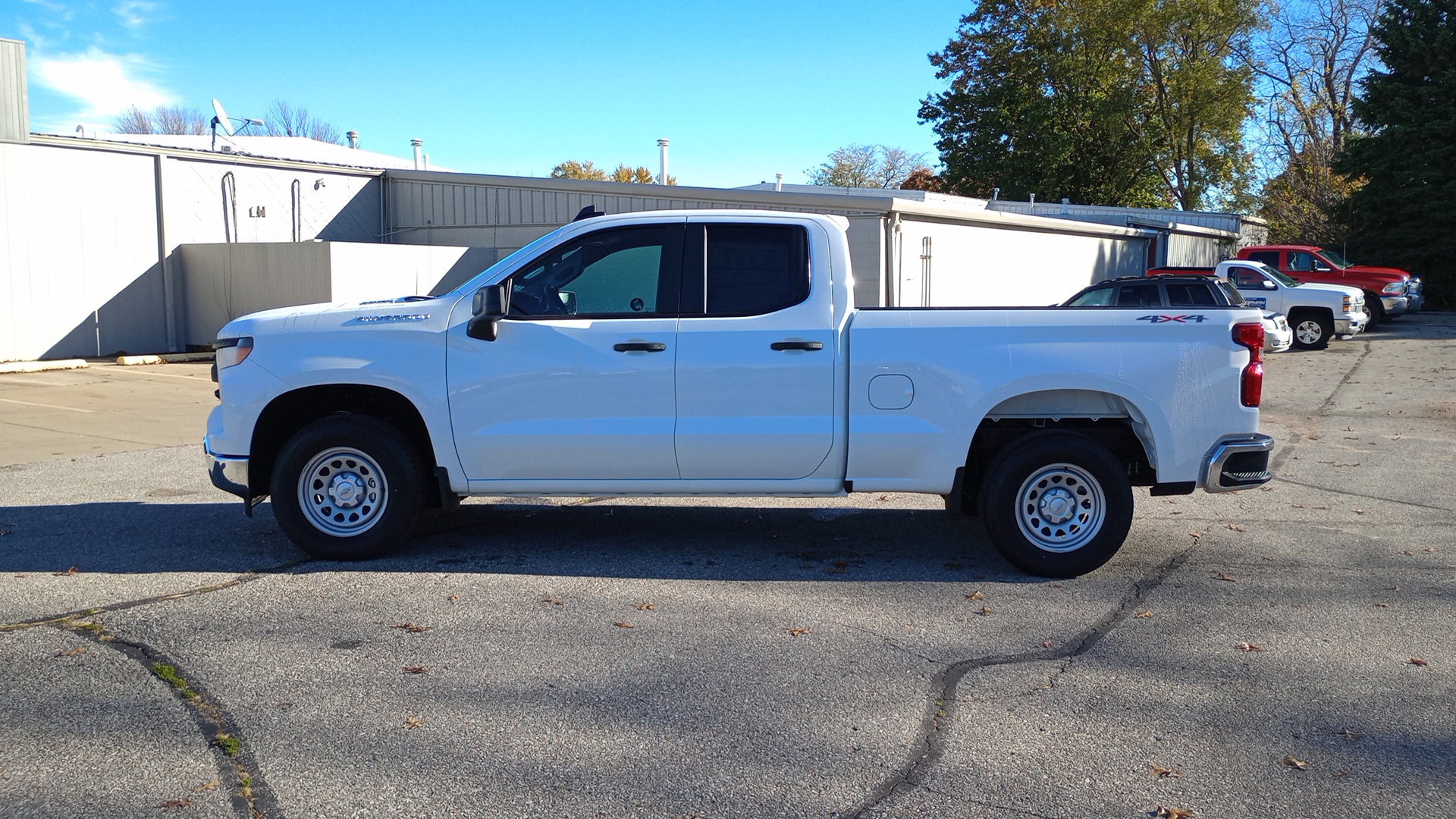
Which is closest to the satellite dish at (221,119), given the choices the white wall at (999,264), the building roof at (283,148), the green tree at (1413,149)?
the building roof at (283,148)

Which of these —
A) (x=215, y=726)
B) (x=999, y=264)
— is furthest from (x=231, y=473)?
(x=999, y=264)

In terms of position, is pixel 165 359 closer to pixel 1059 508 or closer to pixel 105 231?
pixel 105 231

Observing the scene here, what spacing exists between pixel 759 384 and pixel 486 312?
154 cm

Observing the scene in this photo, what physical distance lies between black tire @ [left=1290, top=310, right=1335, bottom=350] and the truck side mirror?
2238 centimetres

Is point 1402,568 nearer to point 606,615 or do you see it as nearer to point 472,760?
point 606,615

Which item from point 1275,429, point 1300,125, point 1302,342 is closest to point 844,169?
point 1300,125

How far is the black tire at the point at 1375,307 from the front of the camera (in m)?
29.1

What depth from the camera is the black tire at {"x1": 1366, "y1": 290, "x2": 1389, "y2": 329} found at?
95.3 ft

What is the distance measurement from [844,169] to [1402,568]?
262ft

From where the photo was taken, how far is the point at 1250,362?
20.8 ft

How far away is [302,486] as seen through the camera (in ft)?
21.7

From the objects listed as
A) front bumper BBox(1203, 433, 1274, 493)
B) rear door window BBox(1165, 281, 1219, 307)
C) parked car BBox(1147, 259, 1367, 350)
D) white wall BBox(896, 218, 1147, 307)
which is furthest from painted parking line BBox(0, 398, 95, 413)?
parked car BBox(1147, 259, 1367, 350)

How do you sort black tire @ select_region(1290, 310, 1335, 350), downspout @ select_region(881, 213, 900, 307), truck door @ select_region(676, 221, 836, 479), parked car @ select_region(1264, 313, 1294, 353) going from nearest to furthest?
truck door @ select_region(676, 221, 836, 479)
downspout @ select_region(881, 213, 900, 307)
parked car @ select_region(1264, 313, 1294, 353)
black tire @ select_region(1290, 310, 1335, 350)

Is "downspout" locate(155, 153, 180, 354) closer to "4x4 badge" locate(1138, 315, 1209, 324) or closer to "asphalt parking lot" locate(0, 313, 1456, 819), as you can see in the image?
"asphalt parking lot" locate(0, 313, 1456, 819)
